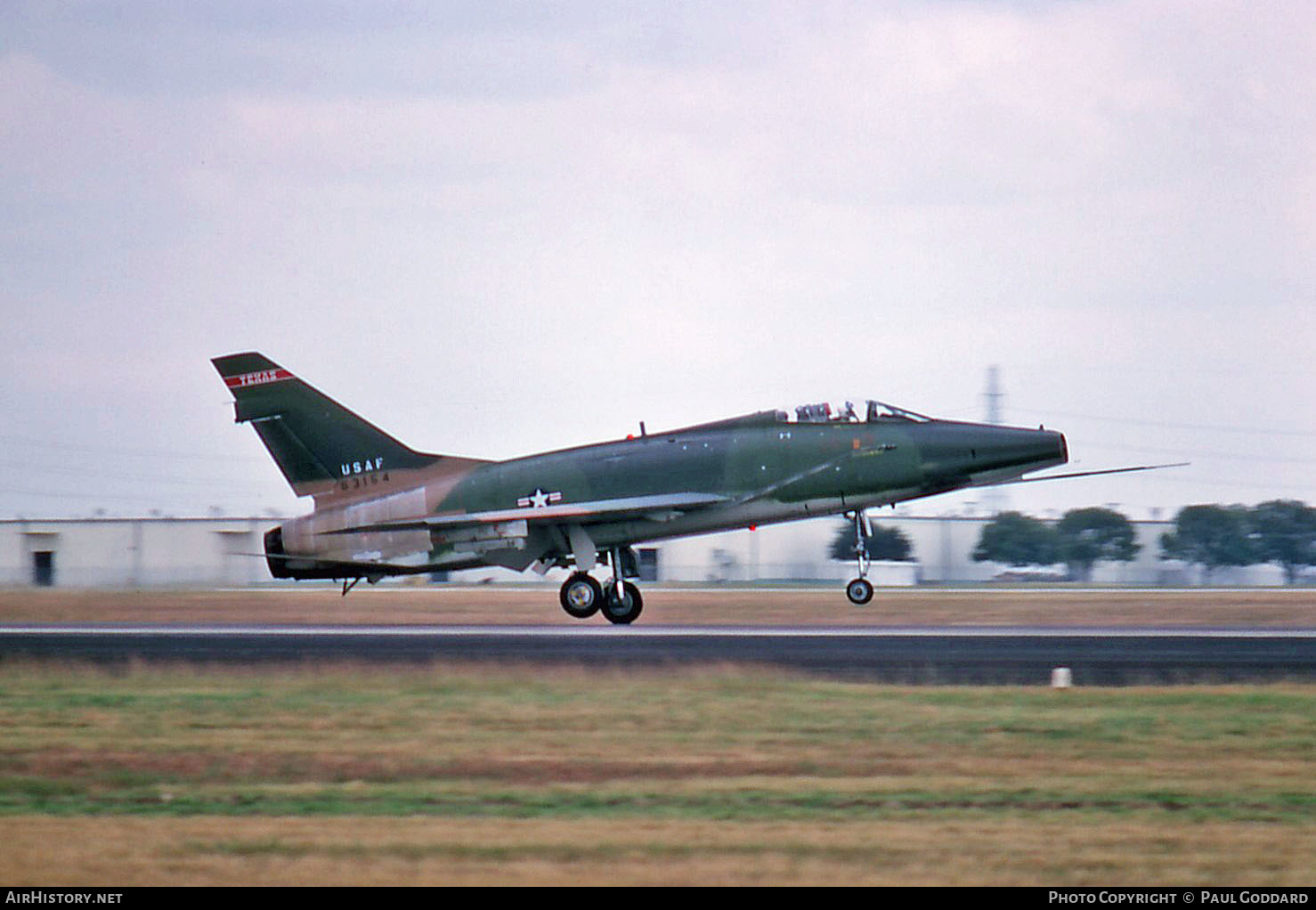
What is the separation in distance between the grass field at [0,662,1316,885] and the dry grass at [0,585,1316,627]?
11.4 m

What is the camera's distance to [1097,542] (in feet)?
249

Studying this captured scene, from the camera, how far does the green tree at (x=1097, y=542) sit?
7556 centimetres

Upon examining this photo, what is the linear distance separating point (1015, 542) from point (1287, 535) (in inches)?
528

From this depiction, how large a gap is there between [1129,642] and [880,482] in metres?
5.50

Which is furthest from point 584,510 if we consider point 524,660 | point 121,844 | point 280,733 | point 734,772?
point 121,844

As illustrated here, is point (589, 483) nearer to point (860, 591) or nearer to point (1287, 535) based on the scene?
point (860, 591)

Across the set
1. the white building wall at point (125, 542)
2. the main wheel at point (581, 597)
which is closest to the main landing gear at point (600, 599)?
the main wheel at point (581, 597)

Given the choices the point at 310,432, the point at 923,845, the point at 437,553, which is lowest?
the point at 923,845

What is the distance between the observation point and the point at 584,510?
2534 centimetres

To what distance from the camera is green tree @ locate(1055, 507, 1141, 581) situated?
75.6m

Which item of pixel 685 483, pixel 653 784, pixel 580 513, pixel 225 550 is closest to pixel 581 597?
pixel 580 513

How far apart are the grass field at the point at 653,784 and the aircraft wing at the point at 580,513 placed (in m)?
9.53

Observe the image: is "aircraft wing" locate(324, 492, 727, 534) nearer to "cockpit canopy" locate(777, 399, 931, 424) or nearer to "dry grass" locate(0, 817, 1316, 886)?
"cockpit canopy" locate(777, 399, 931, 424)
